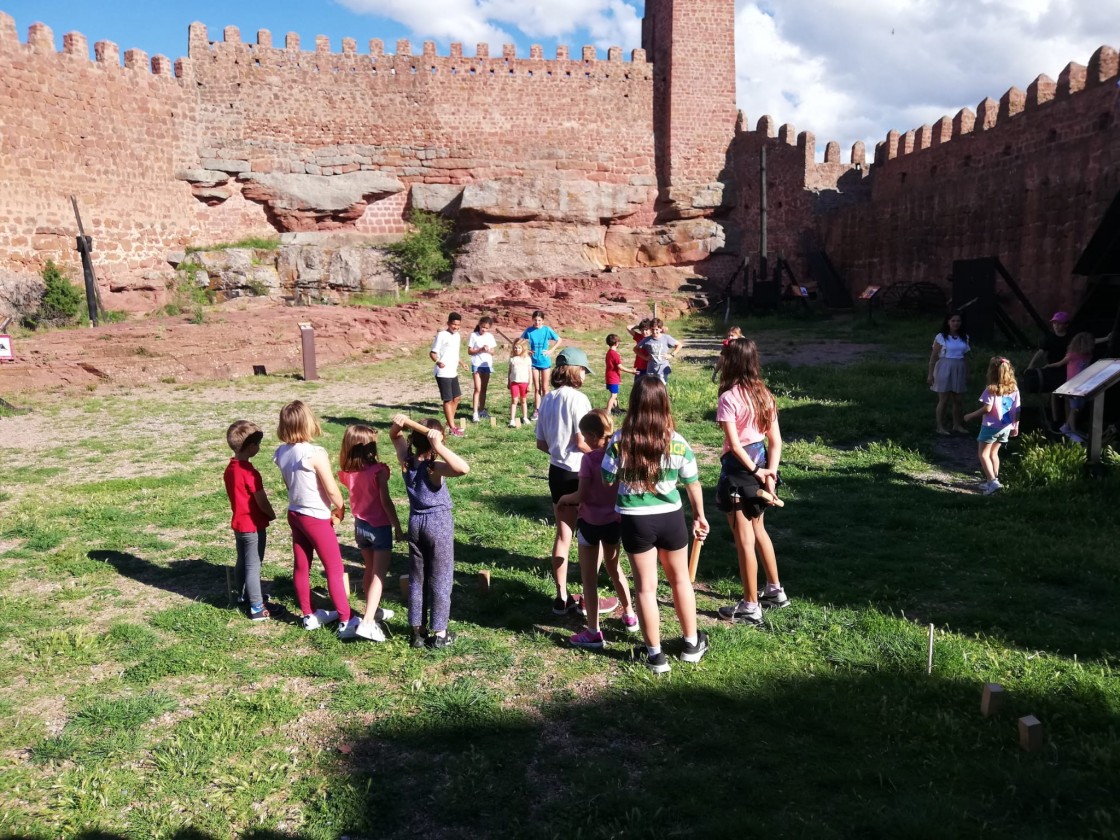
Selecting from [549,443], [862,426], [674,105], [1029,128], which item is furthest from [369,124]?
[549,443]

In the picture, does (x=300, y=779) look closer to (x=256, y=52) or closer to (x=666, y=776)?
(x=666, y=776)

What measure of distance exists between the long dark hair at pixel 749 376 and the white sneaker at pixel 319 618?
2991 mm

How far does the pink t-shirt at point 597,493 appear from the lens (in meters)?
4.73

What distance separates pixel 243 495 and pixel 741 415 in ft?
10.8

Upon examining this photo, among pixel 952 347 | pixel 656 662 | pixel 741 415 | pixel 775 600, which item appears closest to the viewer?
pixel 656 662

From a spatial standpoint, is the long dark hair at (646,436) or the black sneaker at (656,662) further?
the black sneaker at (656,662)

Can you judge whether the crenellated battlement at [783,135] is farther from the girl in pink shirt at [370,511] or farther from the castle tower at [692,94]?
the girl in pink shirt at [370,511]

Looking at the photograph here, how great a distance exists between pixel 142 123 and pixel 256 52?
15.6ft

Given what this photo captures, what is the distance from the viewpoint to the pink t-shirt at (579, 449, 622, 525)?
473 centimetres

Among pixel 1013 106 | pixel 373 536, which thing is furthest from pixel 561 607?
pixel 1013 106

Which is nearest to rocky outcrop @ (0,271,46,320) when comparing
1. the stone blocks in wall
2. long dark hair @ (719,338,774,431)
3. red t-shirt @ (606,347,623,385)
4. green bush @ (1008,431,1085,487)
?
the stone blocks in wall

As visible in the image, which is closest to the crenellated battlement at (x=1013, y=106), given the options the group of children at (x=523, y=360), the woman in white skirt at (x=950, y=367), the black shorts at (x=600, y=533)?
the woman in white skirt at (x=950, y=367)

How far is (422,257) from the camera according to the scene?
1091 inches

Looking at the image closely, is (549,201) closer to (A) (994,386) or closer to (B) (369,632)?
(A) (994,386)
